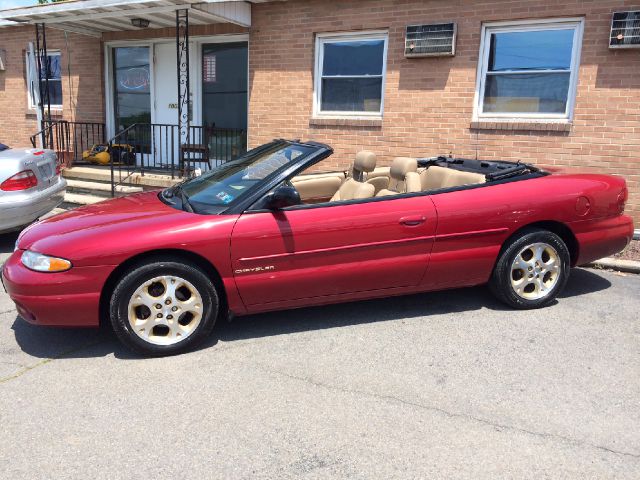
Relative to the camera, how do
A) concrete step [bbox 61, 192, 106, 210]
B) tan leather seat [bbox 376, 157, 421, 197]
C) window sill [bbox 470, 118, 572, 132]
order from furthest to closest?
1. concrete step [bbox 61, 192, 106, 210]
2. window sill [bbox 470, 118, 572, 132]
3. tan leather seat [bbox 376, 157, 421, 197]

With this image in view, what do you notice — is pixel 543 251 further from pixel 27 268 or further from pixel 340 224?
pixel 27 268

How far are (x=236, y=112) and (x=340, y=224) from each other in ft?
22.2

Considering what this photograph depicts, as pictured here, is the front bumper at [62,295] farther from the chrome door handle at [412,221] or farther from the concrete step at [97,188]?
the concrete step at [97,188]

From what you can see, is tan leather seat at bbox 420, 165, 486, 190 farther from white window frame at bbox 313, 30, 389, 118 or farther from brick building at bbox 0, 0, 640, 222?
white window frame at bbox 313, 30, 389, 118

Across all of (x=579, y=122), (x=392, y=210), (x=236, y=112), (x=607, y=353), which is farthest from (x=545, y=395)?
(x=236, y=112)

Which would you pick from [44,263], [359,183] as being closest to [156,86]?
[359,183]

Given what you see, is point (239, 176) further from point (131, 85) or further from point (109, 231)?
point (131, 85)

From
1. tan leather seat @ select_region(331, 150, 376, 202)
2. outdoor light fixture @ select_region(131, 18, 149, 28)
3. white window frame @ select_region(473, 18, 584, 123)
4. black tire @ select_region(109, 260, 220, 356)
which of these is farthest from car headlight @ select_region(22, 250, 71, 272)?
outdoor light fixture @ select_region(131, 18, 149, 28)

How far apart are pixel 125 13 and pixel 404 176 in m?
6.09

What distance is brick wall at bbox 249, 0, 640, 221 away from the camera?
687 centimetres

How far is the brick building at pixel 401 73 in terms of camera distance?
22.8ft

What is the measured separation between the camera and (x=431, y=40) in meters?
7.63

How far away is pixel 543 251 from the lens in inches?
177

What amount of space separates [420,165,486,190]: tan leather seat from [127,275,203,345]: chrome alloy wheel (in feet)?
7.23
